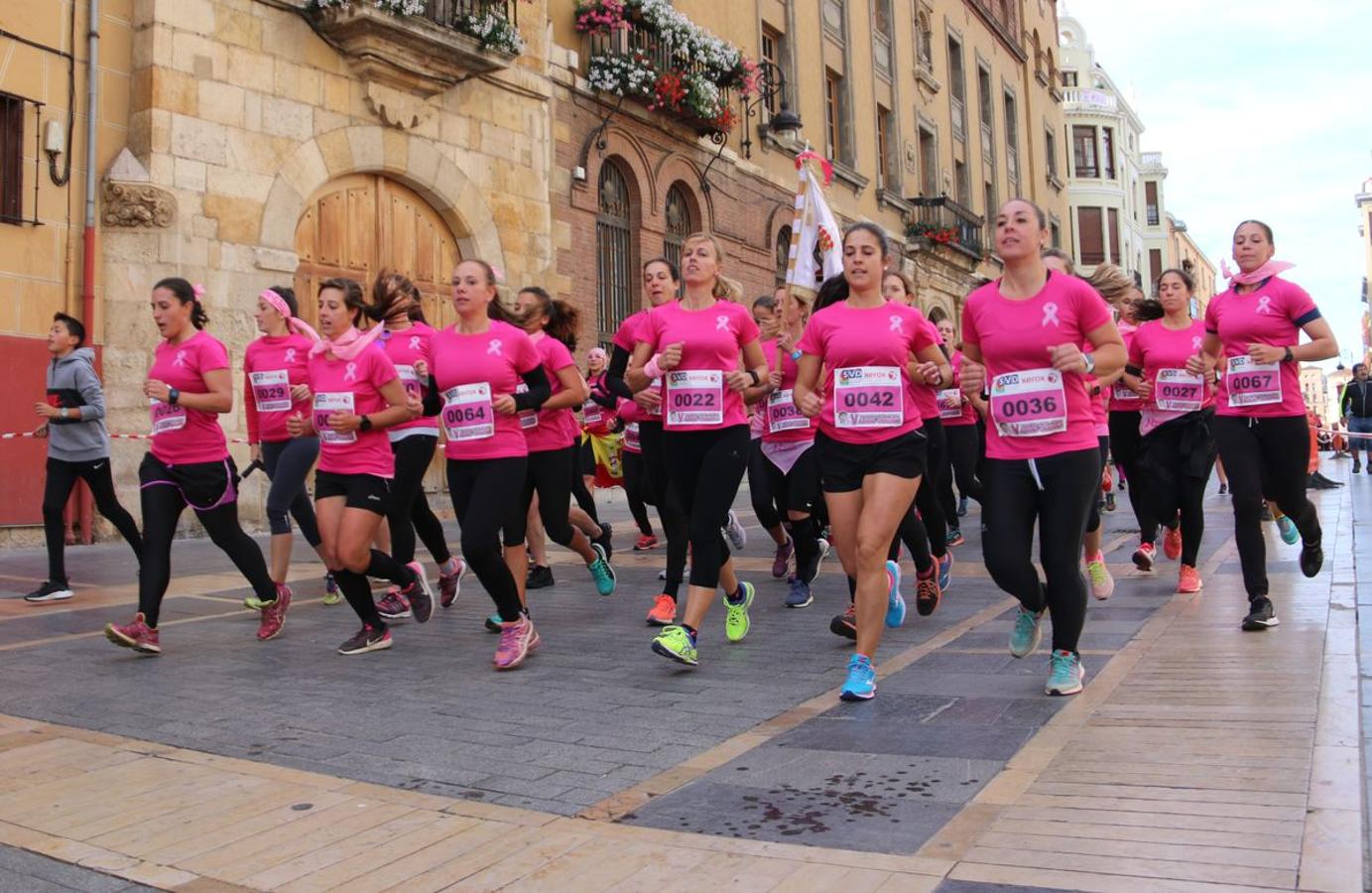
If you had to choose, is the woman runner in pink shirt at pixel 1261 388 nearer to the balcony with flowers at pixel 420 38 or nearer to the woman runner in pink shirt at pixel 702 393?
the woman runner in pink shirt at pixel 702 393

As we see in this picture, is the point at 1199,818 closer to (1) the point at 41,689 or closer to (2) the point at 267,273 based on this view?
(1) the point at 41,689

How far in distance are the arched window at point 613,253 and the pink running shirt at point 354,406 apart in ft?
40.9

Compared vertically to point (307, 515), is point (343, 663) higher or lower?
lower

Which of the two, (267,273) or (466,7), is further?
(466,7)

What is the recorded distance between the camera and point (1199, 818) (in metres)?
3.20

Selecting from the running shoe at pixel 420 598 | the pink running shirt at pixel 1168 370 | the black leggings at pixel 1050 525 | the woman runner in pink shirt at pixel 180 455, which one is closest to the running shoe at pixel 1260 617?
the black leggings at pixel 1050 525

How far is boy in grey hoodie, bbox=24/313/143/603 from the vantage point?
8273mm

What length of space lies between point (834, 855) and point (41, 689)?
152 inches

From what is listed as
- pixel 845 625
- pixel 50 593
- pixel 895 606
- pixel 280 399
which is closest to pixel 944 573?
pixel 895 606

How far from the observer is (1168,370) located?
791cm

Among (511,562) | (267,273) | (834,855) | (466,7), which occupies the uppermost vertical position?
(466,7)

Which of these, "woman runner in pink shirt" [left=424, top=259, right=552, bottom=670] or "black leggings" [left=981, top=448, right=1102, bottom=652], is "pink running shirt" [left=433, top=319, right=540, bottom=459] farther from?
"black leggings" [left=981, top=448, right=1102, bottom=652]

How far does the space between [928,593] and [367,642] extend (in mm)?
2943

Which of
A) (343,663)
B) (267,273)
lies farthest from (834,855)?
(267,273)
